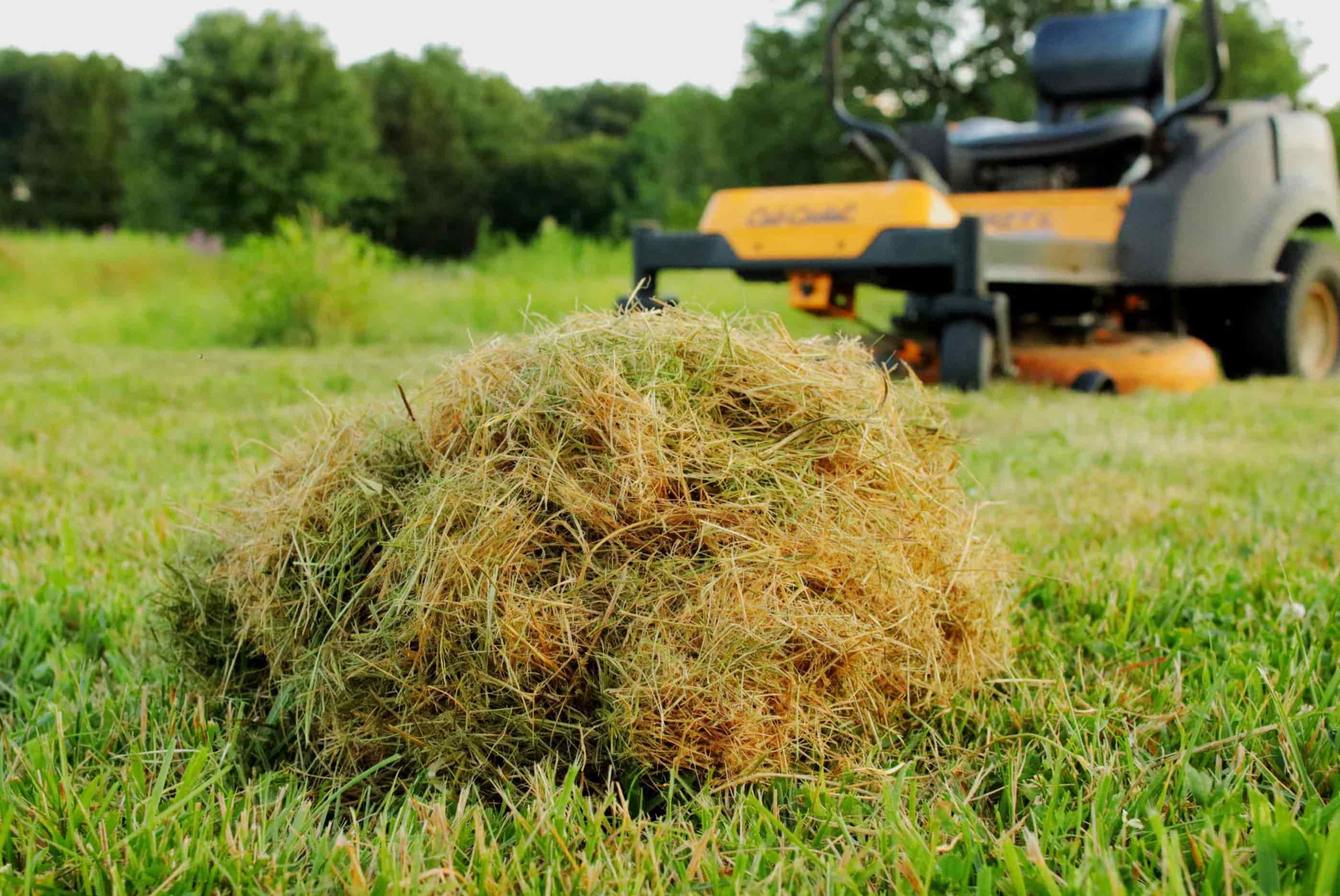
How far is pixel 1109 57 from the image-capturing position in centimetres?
571

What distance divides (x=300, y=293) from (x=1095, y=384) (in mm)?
5082

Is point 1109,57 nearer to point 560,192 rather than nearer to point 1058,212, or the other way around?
point 1058,212

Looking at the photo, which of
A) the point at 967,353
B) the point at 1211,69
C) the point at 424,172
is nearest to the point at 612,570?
the point at 967,353

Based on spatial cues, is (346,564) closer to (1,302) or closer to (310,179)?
(1,302)

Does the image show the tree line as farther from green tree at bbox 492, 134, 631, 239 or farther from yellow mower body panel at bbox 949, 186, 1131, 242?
yellow mower body panel at bbox 949, 186, 1131, 242

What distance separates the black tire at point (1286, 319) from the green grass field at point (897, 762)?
107 inches

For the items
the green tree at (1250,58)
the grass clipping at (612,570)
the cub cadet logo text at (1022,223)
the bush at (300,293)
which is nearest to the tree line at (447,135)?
the green tree at (1250,58)

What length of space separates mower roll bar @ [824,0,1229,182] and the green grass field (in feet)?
7.67

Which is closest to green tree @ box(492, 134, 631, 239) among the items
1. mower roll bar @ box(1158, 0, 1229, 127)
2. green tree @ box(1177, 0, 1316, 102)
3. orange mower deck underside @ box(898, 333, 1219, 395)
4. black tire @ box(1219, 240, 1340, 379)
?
green tree @ box(1177, 0, 1316, 102)

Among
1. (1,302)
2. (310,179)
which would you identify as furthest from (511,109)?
(1,302)

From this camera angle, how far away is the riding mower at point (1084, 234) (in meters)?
4.28

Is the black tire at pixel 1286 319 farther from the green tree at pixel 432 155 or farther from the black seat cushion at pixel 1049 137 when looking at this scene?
the green tree at pixel 432 155

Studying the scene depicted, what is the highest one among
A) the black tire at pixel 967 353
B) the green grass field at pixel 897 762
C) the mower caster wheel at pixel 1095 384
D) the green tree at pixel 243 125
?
the green tree at pixel 243 125

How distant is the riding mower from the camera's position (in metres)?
4.28
